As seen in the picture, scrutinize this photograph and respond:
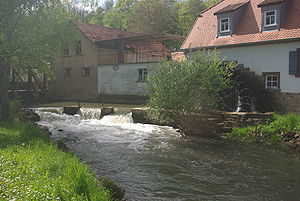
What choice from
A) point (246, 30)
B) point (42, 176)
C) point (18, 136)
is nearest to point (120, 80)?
point (246, 30)

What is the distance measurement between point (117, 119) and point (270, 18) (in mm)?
10737

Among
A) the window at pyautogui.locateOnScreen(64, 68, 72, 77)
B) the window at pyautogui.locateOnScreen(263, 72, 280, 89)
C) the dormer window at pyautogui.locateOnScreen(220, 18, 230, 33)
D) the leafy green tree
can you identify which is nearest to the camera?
the window at pyautogui.locateOnScreen(263, 72, 280, 89)

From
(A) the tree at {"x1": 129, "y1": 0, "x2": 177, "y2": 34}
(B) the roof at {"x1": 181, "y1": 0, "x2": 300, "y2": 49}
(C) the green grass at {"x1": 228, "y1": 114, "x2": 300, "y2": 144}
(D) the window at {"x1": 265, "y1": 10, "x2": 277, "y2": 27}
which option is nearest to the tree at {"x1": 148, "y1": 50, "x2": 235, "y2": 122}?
(C) the green grass at {"x1": 228, "y1": 114, "x2": 300, "y2": 144}

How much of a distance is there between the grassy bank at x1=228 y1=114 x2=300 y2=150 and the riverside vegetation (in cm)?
825

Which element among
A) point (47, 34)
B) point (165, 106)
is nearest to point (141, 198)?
point (165, 106)

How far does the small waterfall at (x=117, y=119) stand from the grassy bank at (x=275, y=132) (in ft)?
21.9

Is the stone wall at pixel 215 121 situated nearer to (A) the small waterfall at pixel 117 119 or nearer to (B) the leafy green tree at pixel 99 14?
(A) the small waterfall at pixel 117 119

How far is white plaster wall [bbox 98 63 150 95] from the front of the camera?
26.4 m

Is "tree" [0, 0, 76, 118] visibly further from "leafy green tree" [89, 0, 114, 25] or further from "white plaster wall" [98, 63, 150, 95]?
"leafy green tree" [89, 0, 114, 25]

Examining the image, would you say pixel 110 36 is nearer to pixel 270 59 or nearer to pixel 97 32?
pixel 97 32

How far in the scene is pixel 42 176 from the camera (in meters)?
6.33

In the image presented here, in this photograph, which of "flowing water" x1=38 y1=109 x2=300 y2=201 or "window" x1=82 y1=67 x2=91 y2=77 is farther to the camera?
"window" x1=82 y1=67 x2=91 y2=77

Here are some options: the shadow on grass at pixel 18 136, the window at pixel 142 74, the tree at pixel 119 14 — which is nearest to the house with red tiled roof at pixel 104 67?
the window at pixel 142 74

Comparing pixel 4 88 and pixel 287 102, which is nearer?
pixel 4 88
